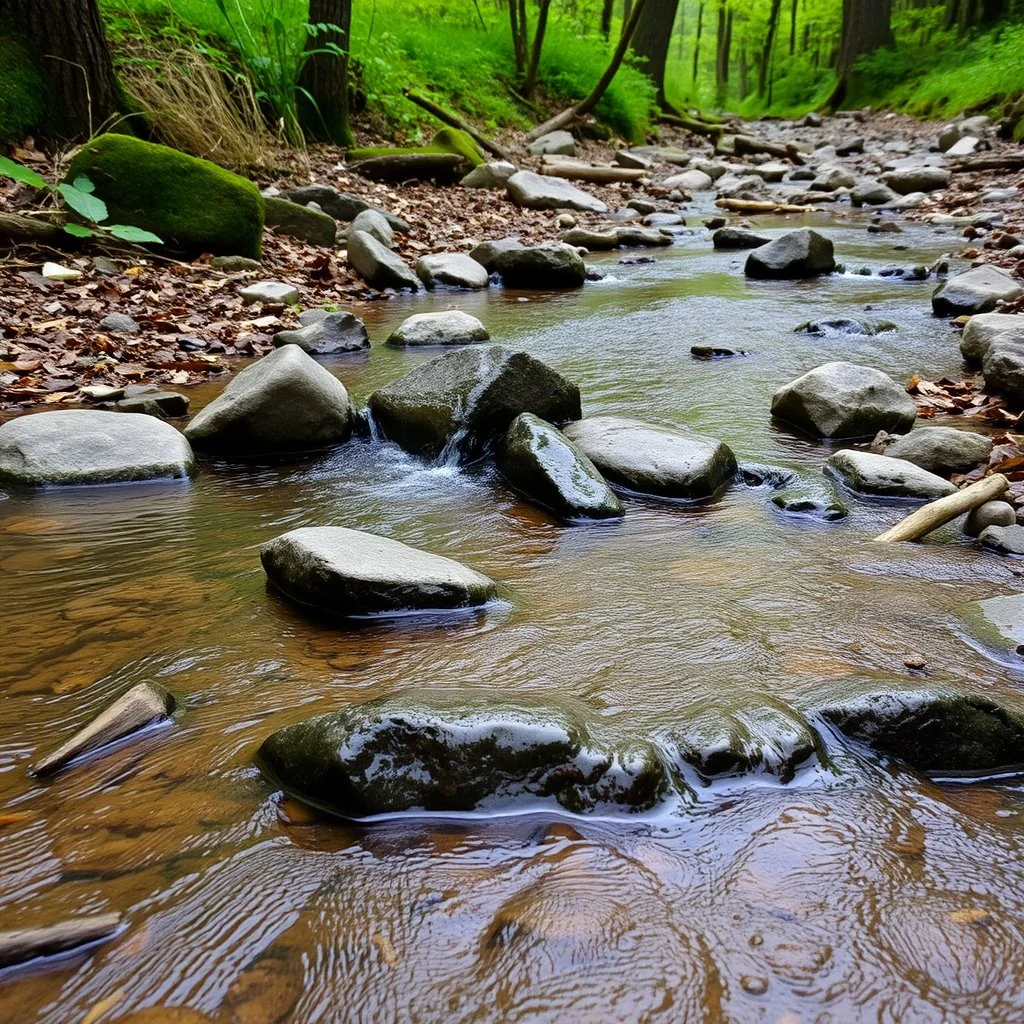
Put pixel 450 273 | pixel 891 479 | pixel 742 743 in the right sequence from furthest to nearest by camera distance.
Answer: pixel 450 273, pixel 891 479, pixel 742 743

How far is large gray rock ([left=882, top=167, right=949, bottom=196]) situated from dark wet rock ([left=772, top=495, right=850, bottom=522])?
11181mm

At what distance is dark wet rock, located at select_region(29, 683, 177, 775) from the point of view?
1608 mm

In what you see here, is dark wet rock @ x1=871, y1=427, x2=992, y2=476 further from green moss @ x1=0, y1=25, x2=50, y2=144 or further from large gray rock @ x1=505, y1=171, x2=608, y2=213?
large gray rock @ x1=505, y1=171, x2=608, y2=213

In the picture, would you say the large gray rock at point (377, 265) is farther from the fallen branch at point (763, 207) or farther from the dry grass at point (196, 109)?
the fallen branch at point (763, 207)

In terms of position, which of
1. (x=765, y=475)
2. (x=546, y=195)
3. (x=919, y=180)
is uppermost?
(x=919, y=180)

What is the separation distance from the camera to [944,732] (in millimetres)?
1658

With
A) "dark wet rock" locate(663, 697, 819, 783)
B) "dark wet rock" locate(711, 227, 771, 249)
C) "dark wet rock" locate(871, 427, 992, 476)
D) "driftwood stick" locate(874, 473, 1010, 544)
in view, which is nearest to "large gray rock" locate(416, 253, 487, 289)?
Answer: "dark wet rock" locate(711, 227, 771, 249)

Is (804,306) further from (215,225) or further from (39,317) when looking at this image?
(39,317)

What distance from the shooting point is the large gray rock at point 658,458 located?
3100 millimetres

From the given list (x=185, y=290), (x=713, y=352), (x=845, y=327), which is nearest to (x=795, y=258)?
(x=845, y=327)

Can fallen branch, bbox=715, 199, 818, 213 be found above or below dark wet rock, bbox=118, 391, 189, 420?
above

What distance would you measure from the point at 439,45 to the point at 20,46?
10562mm

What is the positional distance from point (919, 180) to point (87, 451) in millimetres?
12562

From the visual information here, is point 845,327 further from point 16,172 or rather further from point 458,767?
point 16,172
